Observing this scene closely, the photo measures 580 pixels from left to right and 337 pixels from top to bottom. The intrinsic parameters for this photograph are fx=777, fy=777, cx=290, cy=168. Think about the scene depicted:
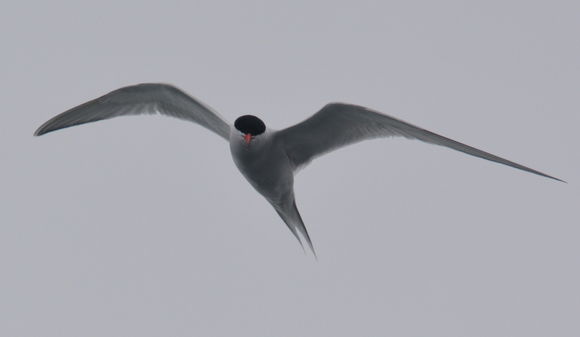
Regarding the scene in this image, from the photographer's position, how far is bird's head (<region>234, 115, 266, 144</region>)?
21.4 feet

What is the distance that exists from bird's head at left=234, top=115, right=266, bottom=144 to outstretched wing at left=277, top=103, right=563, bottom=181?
0.38 m

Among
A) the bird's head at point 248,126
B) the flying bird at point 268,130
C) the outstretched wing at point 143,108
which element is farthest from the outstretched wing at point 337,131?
the outstretched wing at point 143,108

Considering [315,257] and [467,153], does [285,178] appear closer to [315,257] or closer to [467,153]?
[315,257]

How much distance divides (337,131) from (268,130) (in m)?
0.62

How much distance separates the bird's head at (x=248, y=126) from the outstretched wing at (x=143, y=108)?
0.53m

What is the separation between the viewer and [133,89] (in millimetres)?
7098

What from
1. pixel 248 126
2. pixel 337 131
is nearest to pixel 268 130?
pixel 248 126

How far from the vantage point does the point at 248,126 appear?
6520mm

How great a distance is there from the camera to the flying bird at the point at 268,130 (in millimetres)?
6547

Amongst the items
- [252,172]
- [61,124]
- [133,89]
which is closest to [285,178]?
[252,172]

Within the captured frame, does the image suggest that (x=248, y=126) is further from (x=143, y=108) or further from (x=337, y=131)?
(x=143, y=108)

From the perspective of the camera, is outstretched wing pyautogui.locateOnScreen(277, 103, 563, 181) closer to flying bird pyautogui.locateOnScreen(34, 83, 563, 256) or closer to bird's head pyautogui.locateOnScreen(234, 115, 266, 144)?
flying bird pyautogui.locateOnScreen(34, 83, 563, 256)

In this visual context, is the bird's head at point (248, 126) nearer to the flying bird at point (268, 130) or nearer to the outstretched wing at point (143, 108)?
the flying bird at point (268, 130)

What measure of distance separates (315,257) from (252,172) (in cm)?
107
